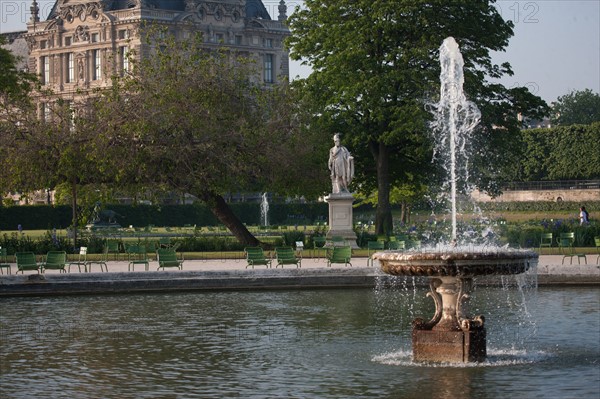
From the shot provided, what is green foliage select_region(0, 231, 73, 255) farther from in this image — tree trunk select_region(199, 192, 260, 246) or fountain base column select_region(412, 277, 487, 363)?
fountain base column select_region(412, 277, 487, 363)

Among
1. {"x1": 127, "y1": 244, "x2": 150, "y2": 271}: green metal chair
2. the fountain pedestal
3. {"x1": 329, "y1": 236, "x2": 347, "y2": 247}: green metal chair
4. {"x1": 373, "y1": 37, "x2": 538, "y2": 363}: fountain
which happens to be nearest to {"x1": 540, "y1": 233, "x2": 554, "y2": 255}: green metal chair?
{"x1": 329, "y1": 236, "x2": 347, "y2": 247}: green metal chair

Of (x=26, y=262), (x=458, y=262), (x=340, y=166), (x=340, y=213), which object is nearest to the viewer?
(x=458, y=262)

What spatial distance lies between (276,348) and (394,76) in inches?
1112

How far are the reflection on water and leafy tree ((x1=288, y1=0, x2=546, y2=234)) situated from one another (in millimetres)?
21005

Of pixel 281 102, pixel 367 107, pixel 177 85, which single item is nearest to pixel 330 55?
pixel 367 107

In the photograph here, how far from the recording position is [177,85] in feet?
131

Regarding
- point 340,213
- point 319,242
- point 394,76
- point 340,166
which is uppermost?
point 394,76

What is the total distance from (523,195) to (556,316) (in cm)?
7571

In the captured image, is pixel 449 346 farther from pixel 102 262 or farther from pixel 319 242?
pixel 319 242

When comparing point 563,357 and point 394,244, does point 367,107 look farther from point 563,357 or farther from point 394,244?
point 563,357

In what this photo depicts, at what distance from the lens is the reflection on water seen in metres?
15.6

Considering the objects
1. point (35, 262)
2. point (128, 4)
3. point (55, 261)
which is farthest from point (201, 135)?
point (128, 4)

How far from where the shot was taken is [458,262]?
1684cm

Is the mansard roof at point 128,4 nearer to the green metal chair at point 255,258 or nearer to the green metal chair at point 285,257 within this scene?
the green metal chair at point 255,258
